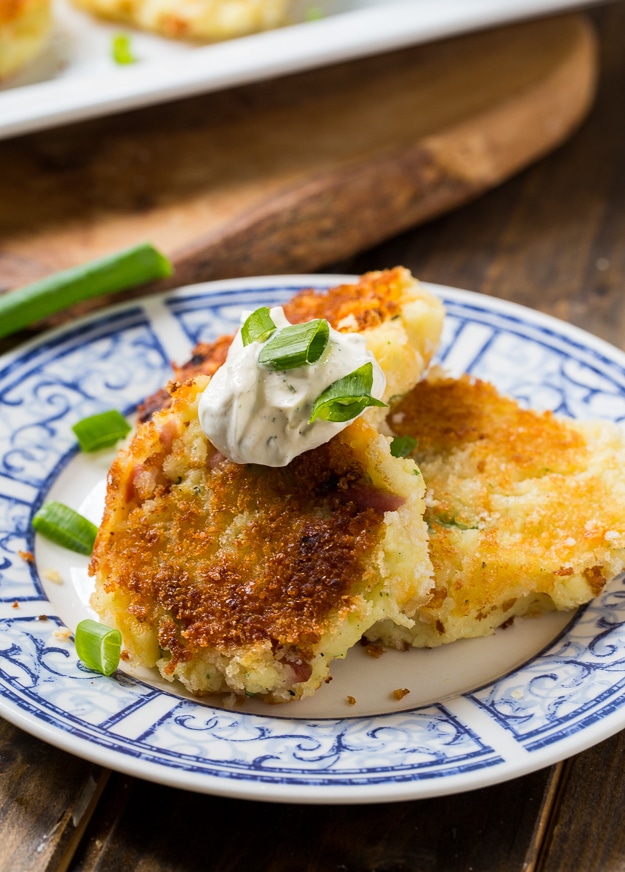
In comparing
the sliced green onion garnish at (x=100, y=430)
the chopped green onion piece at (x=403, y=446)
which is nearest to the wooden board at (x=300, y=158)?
the sliced green onion garnish at (x=100, y=430)

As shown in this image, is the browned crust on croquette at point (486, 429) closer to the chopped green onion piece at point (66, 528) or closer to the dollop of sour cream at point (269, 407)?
the dollop of sour cream at point (269, 407)

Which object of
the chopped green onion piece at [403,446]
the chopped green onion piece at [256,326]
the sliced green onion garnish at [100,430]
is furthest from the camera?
the sliced green onion garnish at [100,430]

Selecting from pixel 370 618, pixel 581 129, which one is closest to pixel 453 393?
pixel 370 618

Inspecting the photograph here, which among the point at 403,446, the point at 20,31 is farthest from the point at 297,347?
the point at 20,31

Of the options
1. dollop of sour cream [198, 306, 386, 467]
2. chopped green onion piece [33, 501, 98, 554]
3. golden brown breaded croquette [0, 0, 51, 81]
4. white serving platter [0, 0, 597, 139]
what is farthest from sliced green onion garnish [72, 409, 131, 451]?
golden brown breaded croquette [0, 0, 51, 81]

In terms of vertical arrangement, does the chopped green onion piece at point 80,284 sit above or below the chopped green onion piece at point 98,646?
above

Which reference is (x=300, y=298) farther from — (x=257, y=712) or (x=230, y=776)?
(x=230, y=776)

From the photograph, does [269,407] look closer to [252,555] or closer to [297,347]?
[297,347]
